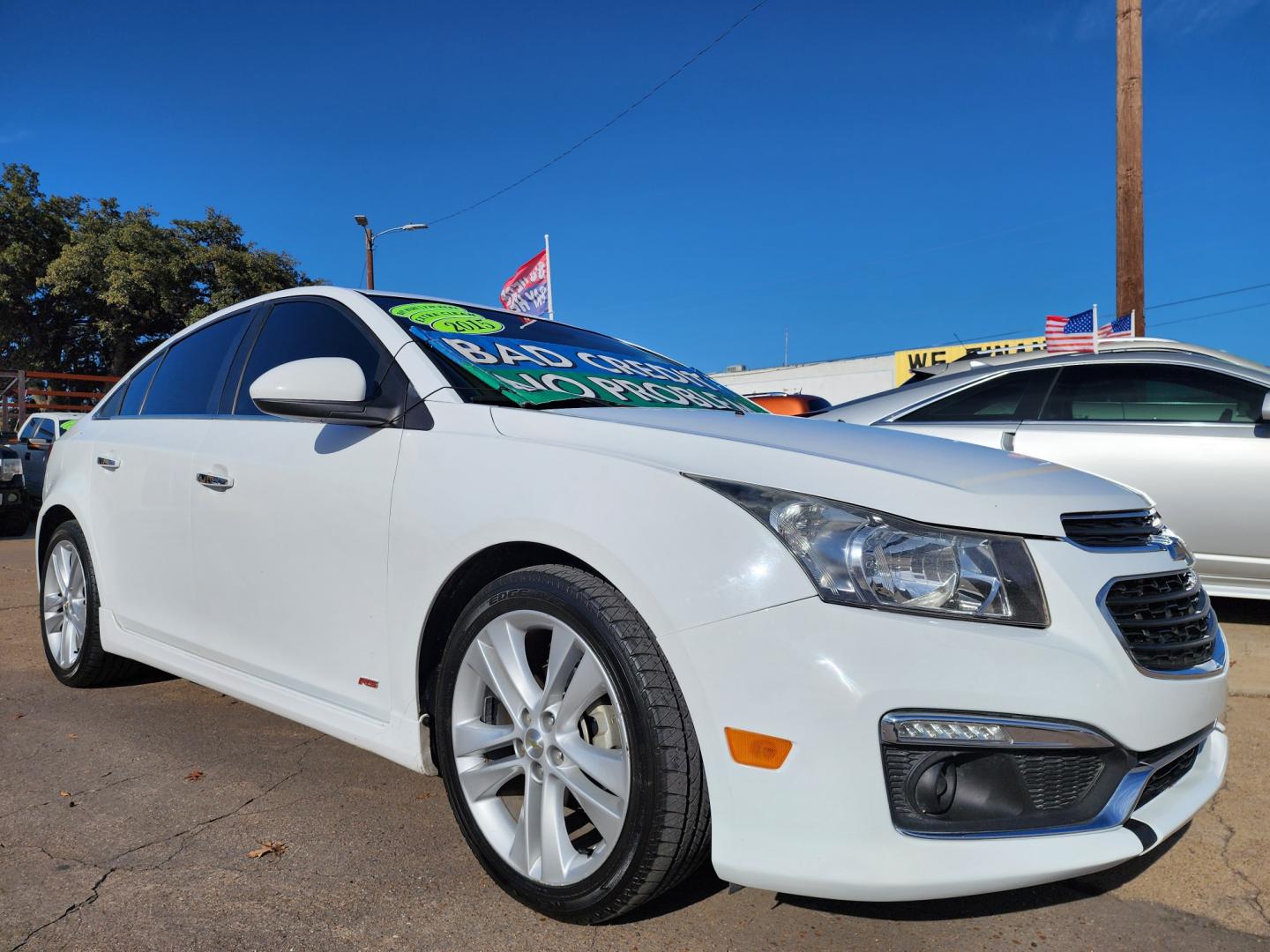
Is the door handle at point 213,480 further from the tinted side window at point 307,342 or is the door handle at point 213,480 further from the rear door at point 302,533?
the tinted side window at point 307,342

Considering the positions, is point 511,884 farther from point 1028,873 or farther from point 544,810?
point 1028,873

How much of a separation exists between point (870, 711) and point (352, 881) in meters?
1.38

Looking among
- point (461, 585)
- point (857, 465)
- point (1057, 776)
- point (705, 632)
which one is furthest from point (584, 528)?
point (1057, 776)

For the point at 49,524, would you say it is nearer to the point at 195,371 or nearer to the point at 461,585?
the point at 195,371

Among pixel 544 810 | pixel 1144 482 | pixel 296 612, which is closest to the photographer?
pixel 544 810

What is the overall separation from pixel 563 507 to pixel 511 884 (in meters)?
0.87

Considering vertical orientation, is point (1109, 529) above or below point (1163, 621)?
above

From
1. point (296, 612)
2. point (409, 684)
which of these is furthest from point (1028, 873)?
point (296, 612)

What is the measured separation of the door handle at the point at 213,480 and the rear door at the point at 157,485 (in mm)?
64

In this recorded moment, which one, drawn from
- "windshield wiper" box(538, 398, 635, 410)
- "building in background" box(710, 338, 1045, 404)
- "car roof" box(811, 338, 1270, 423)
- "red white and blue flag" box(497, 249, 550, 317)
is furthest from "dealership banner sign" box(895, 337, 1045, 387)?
"windshield wiper" box(538, 398, 635, 410)

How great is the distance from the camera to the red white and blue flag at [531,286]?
11375 millimetres

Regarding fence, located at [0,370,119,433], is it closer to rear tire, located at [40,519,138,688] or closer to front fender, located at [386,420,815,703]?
rear tire, located at [40,519,138,688]

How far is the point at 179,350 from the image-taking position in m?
Result: 3.76

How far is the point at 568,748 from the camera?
2.03 metres
